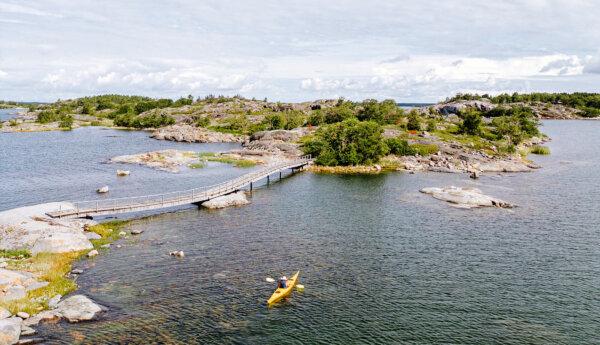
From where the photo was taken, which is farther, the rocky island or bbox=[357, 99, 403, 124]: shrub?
bbox=[357, 99, 403, 124]: shrub

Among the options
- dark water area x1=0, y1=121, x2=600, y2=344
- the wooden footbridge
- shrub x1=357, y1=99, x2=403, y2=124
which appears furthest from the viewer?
shrub x1=357, y1=99, x2=403, y2=124

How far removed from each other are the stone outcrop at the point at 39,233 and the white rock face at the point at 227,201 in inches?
869

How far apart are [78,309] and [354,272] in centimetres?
2997

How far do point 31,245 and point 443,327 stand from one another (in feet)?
160

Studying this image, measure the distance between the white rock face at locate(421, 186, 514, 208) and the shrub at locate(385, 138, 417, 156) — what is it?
140 feet

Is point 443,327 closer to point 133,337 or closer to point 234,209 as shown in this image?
point 133,337

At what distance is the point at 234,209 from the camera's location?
8325cm

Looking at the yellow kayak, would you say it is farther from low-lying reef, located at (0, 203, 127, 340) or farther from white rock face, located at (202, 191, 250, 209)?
white rock face, located at (202, 191, 250, 209)

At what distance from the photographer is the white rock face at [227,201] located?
83.3m

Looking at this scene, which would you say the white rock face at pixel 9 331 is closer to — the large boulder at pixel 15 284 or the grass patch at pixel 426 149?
the large boulder at pixel 15 284

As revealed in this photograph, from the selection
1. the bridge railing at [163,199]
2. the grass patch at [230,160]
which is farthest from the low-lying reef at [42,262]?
the grass patch at [230,160]

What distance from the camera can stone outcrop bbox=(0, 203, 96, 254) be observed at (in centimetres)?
5606

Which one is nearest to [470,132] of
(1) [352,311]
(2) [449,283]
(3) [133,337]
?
(2) [449,283]

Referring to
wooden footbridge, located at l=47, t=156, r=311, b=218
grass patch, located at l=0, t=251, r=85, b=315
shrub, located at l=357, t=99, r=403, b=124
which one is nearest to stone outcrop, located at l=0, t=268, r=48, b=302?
grass patch, located at l=0, t=251, r=85, b=315
